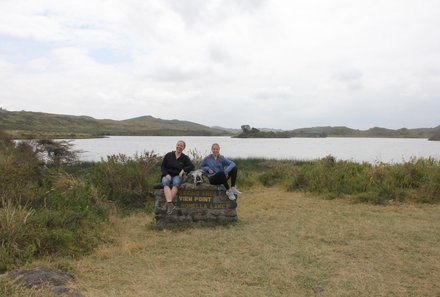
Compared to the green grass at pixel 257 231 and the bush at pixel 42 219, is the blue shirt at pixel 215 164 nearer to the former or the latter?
the green grass at pixel 257 231

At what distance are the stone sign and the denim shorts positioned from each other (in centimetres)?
14

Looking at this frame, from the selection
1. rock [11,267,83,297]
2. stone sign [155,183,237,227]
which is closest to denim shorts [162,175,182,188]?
stone sign [155,183,237,227]

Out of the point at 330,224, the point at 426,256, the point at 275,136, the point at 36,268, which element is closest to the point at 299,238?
the point at 330,224

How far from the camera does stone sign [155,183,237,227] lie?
24.5 ft

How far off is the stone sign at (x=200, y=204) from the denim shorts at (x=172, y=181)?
14 cm

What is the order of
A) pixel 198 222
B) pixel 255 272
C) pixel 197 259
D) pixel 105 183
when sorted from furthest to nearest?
pixel 105 183 < pixel 198 222 < pixel 197 259 < pixel 255 272

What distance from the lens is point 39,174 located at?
400 inches

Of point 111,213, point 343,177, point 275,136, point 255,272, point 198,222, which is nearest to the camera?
point 255,272

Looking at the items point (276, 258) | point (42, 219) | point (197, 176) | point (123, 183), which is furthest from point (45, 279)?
point (123, 183)

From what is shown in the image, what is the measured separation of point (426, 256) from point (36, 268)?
4.98 metres

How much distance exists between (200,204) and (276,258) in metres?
2.40

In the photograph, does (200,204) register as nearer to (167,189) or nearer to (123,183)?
(167,189)

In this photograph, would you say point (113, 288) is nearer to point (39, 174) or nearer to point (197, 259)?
point (197, 259)

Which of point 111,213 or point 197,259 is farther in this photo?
point 111,213
